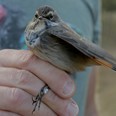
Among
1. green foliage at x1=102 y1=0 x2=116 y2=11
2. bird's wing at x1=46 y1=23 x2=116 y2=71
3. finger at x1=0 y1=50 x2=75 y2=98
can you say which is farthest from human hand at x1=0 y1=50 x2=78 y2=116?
green foliage at x1=102 y1=0 x2=116 y2=11

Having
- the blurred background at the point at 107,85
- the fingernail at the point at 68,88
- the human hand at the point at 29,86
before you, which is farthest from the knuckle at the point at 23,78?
the blurred background at the point at 107,85

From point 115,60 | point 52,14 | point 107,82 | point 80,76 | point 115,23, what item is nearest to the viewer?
point 115,60

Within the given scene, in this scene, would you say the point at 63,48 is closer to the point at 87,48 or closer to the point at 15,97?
Result: the point at 87,48


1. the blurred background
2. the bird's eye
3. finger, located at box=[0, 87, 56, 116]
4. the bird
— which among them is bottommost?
the blurred background

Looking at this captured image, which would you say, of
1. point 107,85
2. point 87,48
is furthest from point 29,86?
point 107,85

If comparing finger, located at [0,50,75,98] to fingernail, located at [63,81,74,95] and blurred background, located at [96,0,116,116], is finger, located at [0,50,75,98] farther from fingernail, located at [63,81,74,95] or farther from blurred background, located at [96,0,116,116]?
blurred background, located at [96,0,116,116]

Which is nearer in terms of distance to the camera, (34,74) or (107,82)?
(34,74)

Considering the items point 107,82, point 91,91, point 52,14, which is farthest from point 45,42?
point 107,82

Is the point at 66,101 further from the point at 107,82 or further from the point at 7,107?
the point at 107,82
